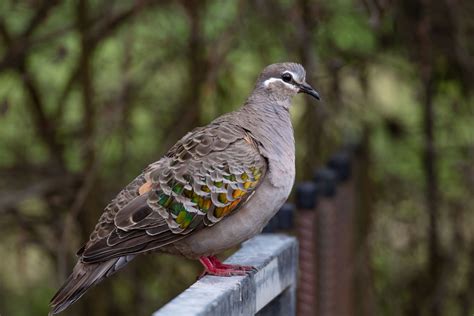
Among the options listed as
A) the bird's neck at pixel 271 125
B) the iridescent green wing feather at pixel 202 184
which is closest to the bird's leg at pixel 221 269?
the iridescent green wing feather at pixel 202 184

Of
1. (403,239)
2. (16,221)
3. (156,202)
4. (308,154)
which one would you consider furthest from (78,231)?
(156,202)

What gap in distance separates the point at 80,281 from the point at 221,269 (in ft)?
1.87

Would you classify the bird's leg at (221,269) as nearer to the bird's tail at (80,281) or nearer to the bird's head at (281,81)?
the bird's tail at (80,281)

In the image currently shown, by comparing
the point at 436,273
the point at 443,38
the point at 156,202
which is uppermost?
the point at 443,38

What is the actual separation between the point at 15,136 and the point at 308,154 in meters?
2.01

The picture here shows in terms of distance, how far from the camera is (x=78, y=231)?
730 cm

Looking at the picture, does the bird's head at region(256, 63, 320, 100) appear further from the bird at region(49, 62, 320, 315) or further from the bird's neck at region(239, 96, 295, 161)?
the bird at region(49, 62, 320, 315)

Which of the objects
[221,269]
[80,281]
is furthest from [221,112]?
[221,269]

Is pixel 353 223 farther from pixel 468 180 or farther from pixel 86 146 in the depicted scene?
pixel 86 146

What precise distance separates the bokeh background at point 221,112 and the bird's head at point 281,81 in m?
1.87

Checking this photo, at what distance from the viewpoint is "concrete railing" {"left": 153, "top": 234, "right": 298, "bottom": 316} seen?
2.90 m

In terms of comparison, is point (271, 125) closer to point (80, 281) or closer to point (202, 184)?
point (202, 184)

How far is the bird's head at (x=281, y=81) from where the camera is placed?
471 centimetres

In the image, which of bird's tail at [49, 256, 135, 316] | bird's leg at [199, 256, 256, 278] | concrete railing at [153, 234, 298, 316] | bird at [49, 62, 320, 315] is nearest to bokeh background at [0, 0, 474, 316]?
bird at [49, 62, 320, 315]
